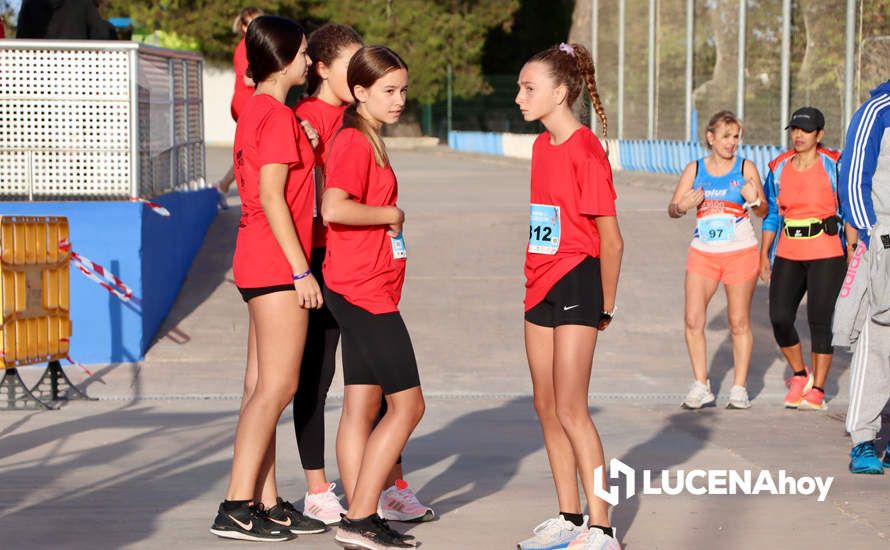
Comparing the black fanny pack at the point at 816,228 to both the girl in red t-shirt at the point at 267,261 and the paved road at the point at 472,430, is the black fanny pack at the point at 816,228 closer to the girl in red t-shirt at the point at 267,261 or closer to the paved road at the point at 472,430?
the paved road at the point at 472,430

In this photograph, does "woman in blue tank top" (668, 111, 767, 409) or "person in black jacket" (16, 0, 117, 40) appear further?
"person in black jacket" (16, 0, 117, 40)

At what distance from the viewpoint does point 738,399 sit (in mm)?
9617

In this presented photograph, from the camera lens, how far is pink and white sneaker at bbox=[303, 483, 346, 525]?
6.23m

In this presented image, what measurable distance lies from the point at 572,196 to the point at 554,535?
1249mm

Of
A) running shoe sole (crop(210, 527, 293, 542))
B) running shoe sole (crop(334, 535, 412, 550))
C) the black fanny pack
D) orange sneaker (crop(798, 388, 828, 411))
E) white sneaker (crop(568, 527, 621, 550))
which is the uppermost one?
the black fanny pack

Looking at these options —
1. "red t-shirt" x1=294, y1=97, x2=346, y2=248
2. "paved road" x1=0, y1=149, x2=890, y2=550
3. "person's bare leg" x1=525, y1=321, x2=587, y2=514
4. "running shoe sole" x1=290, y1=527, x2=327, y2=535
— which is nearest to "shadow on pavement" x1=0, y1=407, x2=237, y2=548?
"paved road" x1=0, y1=149, x2=890, y2=550

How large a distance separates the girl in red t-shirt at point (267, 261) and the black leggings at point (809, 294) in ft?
15.3

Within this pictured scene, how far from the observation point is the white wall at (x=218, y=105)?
179ft

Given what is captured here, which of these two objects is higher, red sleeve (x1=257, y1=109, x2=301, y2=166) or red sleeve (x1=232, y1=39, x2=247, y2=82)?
red sleeve (x1=232, y1=39, x2=247, y2=82)

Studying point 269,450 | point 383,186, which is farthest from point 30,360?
point 383,186

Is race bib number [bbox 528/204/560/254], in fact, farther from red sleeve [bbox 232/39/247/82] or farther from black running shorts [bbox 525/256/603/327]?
red sleeve [bbox 232/39/247/82]

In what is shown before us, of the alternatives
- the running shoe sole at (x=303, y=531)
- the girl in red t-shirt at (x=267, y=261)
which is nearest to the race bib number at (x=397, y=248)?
the girl in red t-shirt at (x=267, y=261)

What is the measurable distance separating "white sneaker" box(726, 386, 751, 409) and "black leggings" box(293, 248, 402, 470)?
153 inches

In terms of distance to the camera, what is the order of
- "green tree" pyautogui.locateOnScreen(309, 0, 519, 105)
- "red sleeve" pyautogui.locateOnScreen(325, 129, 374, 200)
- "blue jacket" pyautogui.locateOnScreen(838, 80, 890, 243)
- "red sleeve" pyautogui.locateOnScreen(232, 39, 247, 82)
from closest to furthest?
"red sleeve" pyautogui.locateOnScreen(325, 129, 374, 200)
"blue jacket" pyautogui.locateOnScreen(838, 80, 890, 243)
"red sleeve" pyautogui.locateOnScreen(232, 39, 247, 82)
"green tree" pyautogui.locateOnScreen(309, 0, 519, 105)
